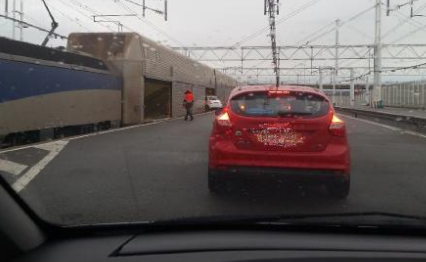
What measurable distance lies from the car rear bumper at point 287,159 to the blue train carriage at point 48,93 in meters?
8.22

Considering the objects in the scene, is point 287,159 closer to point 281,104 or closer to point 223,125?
point 281,104

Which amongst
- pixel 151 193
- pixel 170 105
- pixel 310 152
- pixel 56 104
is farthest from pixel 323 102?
pixel 170 105

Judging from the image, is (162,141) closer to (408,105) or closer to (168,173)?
(168,173)

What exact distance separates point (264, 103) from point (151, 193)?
1.90 metres

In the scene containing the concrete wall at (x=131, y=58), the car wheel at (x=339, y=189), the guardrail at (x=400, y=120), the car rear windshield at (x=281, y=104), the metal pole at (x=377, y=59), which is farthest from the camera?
the metal pole at (x=377, y=59)

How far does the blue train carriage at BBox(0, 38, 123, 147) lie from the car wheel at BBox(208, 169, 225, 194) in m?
7.89

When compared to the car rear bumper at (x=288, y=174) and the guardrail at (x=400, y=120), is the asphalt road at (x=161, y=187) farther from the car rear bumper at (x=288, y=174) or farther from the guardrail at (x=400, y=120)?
the guardrail at (x=400, y=120)

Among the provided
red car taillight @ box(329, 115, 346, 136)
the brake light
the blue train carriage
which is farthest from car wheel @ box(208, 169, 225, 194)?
the blue train carriage

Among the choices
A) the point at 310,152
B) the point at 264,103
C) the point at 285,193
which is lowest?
the point at 285,193

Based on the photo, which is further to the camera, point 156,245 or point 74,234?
point 74,234

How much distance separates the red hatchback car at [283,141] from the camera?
7855 millimetres

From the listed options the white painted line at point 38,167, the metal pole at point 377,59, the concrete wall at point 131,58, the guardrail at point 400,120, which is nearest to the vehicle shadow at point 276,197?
the white painted line at point 38,167

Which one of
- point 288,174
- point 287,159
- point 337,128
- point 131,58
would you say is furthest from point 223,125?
point 131,58

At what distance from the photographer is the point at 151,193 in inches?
332
